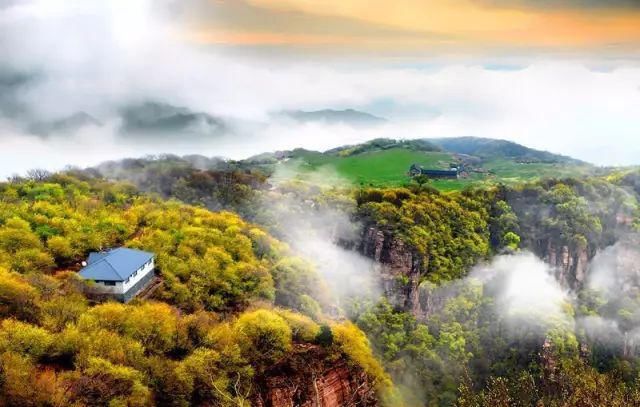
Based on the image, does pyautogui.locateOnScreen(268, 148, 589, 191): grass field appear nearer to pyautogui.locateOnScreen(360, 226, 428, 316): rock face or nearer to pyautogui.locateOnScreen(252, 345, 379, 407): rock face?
pyautogui.locateOnScreen(360, 226, 428, 316): rock face

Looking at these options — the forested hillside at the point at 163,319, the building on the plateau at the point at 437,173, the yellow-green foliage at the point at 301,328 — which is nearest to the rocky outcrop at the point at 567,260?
the building on the plateau at the point at 437,173

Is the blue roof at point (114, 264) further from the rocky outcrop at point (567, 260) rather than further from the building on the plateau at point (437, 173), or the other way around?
the building on the plateau at point (437, 173)

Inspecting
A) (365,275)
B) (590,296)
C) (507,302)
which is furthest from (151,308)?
(590,296)

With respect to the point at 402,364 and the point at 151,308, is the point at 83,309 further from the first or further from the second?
the point at 402,364

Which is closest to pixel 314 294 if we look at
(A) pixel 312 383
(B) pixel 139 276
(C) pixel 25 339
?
(A) pixel 312 383

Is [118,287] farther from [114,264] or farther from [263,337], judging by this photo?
[263,337]

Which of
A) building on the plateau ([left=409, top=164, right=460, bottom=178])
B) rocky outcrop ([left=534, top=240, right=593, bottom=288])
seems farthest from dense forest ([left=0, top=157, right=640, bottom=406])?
building on the plateau ([left=409, top=164, right=460, bottom=178])
